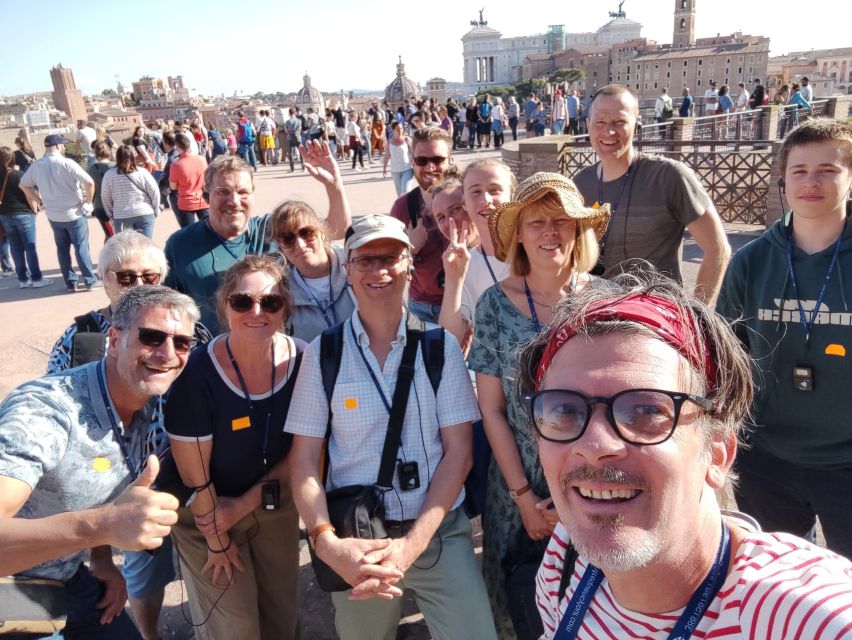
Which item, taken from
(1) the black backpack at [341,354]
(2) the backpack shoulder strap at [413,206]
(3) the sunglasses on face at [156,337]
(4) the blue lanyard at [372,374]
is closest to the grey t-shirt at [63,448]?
(3) the sunglasses on face at [156,337]

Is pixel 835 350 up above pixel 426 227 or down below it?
below

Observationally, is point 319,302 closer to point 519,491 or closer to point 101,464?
point 101,464

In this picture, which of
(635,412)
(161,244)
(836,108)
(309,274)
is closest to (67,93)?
(161,244)

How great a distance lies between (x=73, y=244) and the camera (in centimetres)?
819

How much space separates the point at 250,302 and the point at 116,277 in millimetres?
996

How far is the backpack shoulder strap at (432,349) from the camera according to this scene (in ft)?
7.65

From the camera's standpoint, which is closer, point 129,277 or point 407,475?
point 407,475

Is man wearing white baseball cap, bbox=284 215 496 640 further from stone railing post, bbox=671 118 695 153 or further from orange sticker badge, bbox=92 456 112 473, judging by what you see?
stone railing post, bbox=671 118 695 153

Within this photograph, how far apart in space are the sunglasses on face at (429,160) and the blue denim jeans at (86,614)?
→ 3074 mm

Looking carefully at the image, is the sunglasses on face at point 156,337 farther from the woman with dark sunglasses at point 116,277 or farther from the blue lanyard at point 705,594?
the blue lanyard at point 705,594

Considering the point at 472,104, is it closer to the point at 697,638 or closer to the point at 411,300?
the point at 411,300

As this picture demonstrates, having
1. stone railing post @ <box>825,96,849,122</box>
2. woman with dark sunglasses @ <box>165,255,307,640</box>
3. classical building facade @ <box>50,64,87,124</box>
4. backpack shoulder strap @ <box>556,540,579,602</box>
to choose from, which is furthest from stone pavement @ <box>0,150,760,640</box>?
classical building facade @ <box>50,64,87,124</box>

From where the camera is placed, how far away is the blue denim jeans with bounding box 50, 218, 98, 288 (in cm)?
782

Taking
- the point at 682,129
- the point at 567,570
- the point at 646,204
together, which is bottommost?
the point at 567,570
